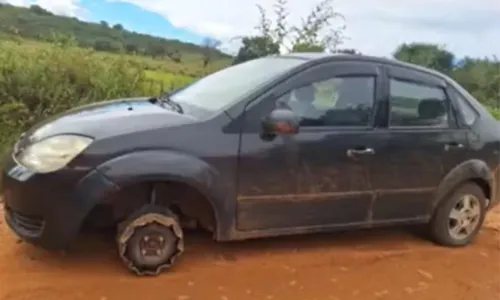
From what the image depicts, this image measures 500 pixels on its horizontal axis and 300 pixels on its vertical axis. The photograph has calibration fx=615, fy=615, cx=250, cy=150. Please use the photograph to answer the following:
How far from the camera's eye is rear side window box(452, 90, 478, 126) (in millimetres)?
5876

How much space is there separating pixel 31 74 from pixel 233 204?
443cm

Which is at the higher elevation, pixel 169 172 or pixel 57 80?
pixel 57 80

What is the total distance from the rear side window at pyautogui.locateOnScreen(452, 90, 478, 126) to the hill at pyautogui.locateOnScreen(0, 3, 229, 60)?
505 cm

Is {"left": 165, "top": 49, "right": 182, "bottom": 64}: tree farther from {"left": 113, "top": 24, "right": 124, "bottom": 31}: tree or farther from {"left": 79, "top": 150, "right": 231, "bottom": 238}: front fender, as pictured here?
{"left": 79, "top": 150, "right": 231, "bottom": 238}: front fender

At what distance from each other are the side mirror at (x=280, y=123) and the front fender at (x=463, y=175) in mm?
1732

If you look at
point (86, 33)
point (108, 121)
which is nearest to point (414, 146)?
point (108, 121)

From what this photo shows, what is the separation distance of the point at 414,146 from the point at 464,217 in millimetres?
1005

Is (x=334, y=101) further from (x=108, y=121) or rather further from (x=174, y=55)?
(x=174, y=55)

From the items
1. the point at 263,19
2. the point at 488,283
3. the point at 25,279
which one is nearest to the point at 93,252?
the point at 25,279

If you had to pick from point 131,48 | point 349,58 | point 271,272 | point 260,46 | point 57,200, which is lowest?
point 271,272

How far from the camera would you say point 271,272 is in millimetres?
4809

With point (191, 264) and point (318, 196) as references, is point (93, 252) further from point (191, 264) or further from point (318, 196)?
point (318, 196)

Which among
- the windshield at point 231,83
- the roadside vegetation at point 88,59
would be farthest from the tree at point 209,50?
A: the windshield at point 231,83

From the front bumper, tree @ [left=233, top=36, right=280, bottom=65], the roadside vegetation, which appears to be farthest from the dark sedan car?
tree @ [left=233, top=36, right=280, bottom=65]
